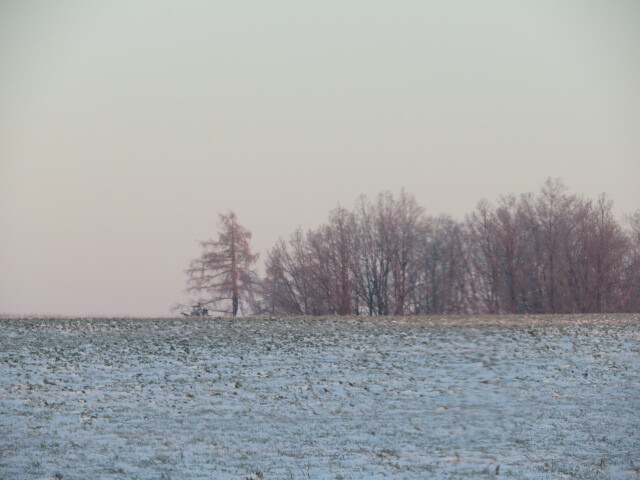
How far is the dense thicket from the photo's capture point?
64.2 meters

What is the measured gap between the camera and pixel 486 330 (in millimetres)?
30078

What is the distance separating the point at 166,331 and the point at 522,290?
4177 centimetres

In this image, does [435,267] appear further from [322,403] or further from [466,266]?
[322,403]

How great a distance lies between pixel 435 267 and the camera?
225 ft

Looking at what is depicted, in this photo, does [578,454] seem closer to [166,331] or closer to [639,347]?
[639,347]

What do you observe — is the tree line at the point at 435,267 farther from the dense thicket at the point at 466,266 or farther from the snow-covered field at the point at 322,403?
the snow-covered field at the point at 322,403

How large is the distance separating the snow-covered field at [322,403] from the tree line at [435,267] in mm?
34454

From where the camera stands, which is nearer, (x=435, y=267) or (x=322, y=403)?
(x=322, y=403)

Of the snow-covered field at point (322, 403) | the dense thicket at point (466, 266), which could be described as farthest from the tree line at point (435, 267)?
the snow-covered field at point (322, 403)

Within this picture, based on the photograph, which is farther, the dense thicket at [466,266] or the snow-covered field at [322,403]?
the dense thicket at [466,266]

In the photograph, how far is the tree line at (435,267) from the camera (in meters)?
64.2

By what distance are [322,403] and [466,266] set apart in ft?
173

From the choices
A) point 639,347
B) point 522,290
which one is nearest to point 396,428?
point 639,347

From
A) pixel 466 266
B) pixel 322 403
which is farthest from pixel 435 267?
pixel 322 403
